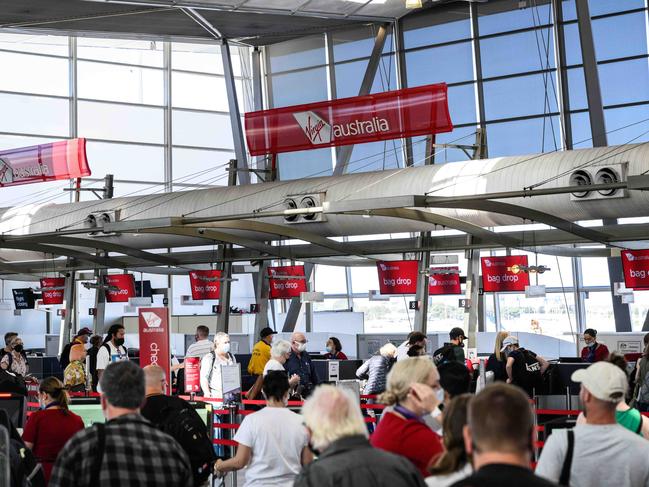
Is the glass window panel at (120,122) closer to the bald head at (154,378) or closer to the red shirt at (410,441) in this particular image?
the bald head at (154,378)

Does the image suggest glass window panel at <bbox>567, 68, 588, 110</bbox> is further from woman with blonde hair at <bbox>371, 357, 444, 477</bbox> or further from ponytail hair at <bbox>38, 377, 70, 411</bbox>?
woman with blonde hair at <bbox>371, 357, 444, 477</bbox>

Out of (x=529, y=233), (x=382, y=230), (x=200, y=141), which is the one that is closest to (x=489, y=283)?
(x=529, y=233)

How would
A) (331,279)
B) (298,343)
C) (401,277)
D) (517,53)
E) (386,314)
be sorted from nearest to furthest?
(298,343) → (401,277) → (517,53) → (331,279) → (386,314)

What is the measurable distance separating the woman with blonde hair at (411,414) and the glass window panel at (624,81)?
21318mm

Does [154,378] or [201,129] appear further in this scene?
[201,129]

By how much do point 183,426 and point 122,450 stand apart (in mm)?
2183

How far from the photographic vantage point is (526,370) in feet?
45.7

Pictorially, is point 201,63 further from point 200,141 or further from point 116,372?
point 116,372

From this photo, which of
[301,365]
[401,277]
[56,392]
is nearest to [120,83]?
[401,277]

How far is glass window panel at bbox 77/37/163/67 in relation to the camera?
3136 cm

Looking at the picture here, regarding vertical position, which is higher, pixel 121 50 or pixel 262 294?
pixel 121 50

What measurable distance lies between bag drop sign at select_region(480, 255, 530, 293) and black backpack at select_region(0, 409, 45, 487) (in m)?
14.6

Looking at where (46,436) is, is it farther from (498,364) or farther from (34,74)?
(34,74)

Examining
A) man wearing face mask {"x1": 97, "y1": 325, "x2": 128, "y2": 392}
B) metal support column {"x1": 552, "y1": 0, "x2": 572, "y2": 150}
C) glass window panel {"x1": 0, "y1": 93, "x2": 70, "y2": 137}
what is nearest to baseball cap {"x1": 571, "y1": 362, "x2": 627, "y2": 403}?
man wearing face mask {"x1": 97, "y1": 325, "x2": 128, "y2": 392}
